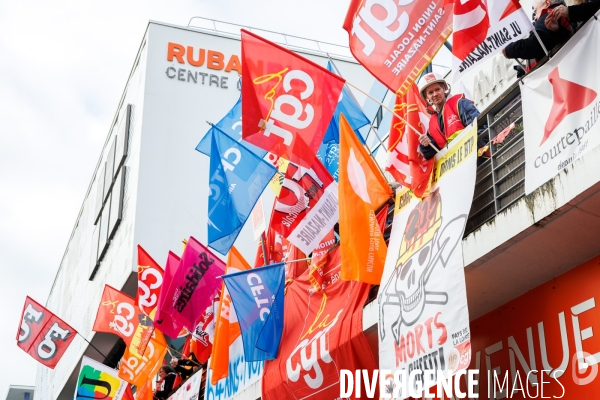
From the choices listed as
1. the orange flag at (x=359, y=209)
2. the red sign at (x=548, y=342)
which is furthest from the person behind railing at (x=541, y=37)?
the orange flag at (x=359, y=209)

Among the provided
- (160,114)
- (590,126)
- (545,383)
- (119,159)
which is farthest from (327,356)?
(119,159)

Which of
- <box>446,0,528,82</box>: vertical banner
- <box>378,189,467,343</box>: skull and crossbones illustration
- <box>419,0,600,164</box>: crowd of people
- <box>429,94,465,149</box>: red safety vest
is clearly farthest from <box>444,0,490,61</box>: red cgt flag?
<box>378,189,467,343</box>: skull and crossbones illustration

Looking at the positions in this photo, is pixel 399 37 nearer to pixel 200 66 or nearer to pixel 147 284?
pixel 147 284

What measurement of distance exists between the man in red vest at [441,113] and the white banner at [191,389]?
10212 millimetres

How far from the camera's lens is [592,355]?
8367mm

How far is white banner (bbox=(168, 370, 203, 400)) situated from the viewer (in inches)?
753

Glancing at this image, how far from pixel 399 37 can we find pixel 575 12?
8.39 feet

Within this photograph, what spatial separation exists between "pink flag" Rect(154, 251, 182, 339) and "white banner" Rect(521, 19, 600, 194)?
10.9 metres

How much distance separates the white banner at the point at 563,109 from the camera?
8.00 metres

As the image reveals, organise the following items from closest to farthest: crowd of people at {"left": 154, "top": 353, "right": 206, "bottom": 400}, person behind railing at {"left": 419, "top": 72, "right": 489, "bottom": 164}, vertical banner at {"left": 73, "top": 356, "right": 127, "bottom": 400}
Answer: person behind railing at {"left": 419, "top": 72, "right": 489, "bottom": 164}, crowd of people at {"left": 154, "top": 353, "right": 206, "bottom": 400}, vertical banner at {"left": 73, "top": 356, "right": 127, "bottom": 400}

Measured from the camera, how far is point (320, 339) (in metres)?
12.7

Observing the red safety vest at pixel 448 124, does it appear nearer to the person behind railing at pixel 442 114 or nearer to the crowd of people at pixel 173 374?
the person behind railing at pixel 442 114

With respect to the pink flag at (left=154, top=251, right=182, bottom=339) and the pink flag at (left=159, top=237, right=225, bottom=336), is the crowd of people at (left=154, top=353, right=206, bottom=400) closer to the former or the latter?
the pink flag at (left=154, top=251, right=182, bottom=339)

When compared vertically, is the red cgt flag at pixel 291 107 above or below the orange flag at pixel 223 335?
above
